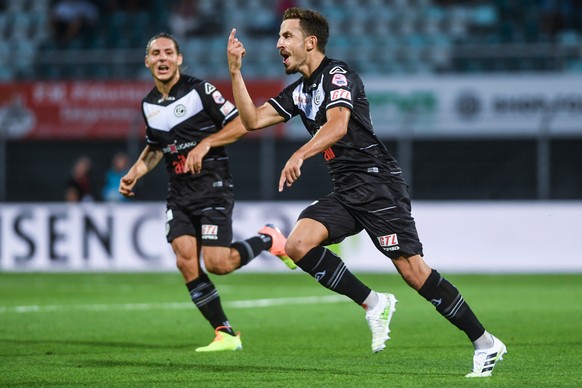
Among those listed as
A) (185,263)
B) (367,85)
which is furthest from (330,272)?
(367,85)

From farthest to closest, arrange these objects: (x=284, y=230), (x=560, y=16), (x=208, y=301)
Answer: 1. (x=560, y=16)
2. (x=284, y=230)
3. (x=208, y=301)

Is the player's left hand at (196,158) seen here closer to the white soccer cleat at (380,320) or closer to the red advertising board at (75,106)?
the white soccer cleat at (380,320)

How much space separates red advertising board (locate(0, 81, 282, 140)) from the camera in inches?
839

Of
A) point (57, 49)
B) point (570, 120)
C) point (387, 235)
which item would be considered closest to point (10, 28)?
point (57, 49)

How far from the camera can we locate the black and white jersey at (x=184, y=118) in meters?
9.23

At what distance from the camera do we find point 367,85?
21172 mm

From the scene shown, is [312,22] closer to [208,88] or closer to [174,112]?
[208,88]

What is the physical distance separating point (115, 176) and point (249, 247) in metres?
11.1

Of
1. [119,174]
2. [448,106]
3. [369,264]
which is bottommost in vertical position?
[369,264]

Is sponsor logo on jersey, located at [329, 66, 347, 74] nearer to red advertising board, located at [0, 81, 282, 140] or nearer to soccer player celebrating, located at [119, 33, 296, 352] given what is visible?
soccer player celebrating, located at [119, 33, 296, 352]

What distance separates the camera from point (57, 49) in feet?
77.3

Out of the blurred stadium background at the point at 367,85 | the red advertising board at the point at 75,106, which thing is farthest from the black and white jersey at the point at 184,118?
the red advertising board at the point at 75,106

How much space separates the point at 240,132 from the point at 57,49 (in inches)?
608

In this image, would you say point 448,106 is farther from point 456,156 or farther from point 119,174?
point 119,174
